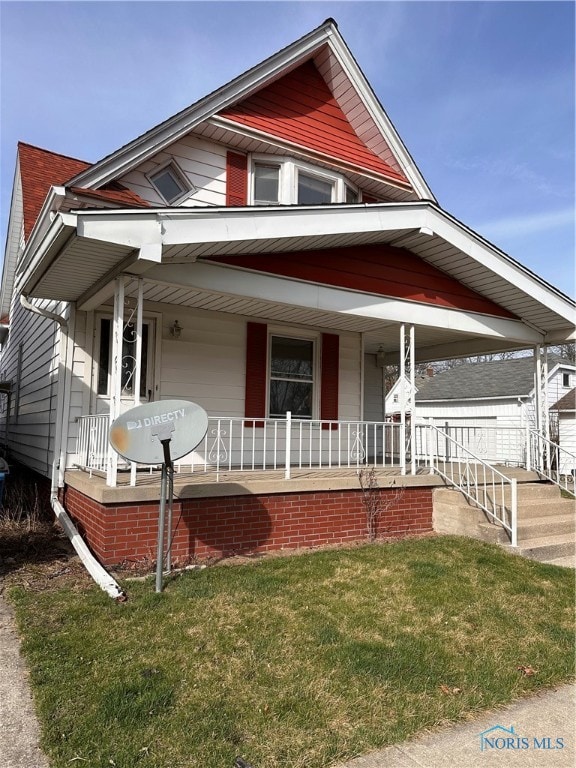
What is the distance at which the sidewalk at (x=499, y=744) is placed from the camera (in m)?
2.82

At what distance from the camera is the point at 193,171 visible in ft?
27.7

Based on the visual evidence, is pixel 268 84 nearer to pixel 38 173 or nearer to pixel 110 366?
pixel 38 173

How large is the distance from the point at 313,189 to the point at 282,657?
26.1 ft

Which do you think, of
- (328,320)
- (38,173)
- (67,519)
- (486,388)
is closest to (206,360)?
(328,320)

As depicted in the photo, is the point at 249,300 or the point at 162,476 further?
the point at 249,300

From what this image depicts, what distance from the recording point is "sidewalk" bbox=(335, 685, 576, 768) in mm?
2818

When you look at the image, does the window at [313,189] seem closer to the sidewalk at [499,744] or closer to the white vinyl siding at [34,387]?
the white vinyl siding at [34,387]

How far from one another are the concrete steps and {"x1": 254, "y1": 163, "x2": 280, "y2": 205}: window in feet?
18.3

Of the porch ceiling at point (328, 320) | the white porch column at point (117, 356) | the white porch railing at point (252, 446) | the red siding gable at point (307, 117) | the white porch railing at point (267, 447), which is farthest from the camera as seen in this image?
the red siding gable at point (307, 117)

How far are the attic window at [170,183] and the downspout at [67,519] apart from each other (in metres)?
2.52

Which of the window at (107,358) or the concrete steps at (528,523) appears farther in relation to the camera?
the window at (107,358)

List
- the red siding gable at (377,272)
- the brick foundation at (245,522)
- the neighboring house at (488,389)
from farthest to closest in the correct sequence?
1. the neighboring house at (488,389)
2. the red siding gable at (377,272)
3. the brick foundation at (245,522)

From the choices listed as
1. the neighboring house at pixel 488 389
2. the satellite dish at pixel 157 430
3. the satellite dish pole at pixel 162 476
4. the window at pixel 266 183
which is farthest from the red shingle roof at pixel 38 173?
the neighboring house at pixel 488 389

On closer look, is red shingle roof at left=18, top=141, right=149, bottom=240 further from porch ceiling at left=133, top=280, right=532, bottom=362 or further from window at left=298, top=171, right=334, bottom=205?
window at left=298, top=171, right=334, bottom=205
